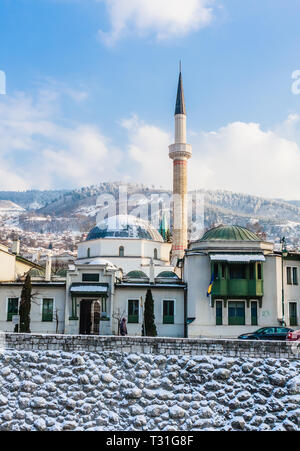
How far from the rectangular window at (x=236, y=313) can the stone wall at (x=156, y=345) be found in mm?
9701

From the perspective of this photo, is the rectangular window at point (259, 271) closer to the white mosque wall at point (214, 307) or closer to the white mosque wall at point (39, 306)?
the white mosque wall at point (214, 307)

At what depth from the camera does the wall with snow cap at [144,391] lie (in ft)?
50.9

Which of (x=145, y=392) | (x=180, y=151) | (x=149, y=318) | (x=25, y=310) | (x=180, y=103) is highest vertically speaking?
(x=180, y=103)

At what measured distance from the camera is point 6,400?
16156mm

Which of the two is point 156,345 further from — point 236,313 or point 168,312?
point 236,313

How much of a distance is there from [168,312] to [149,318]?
2438 millimetres

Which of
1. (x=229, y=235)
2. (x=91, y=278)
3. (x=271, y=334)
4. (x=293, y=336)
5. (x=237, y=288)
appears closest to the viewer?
(x=293, y=336)

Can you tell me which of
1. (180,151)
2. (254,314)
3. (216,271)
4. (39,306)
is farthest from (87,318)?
(180,151)

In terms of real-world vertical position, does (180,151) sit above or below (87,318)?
above

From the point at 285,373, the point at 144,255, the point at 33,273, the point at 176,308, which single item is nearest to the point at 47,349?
the point at 285,373

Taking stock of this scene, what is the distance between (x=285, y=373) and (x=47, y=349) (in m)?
8.34

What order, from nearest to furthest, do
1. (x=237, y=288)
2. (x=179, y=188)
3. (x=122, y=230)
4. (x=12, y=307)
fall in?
1. (x=237, y=288)
2. (x=12, y=307)
3. (x=122, y=230)
4. (x=179, y=188)

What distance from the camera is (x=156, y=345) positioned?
17.3 meters

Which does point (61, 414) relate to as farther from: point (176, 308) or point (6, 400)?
point (176, 308)
